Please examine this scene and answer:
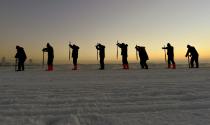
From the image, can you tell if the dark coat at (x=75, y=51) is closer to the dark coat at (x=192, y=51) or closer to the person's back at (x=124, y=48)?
the person's back at (x=124, y=48)

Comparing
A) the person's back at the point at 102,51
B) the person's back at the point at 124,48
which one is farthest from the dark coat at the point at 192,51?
the person's back at the point at 102,51

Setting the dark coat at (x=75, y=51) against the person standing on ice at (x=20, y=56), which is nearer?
the person standing on ice at (x=20, y=56)

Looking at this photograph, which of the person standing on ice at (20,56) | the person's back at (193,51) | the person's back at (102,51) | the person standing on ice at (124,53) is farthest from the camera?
the person's back at (193,51)

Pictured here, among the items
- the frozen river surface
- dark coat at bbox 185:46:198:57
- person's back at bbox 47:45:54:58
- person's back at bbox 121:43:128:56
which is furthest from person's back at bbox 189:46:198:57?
the frozen river surface

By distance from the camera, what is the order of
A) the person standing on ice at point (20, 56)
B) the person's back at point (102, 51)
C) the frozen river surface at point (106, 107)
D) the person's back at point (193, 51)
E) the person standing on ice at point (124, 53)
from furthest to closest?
the person's back at point (193, 51) → the person's back at point (102, 51) → the person standing on ice at point (124, 53) → the person standing on ice at point (20, 56) → the frozen river surface at point (106, 107)

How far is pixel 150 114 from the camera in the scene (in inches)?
219

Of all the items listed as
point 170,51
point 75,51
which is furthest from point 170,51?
point 75,51

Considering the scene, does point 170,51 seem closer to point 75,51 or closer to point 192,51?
point 192,51

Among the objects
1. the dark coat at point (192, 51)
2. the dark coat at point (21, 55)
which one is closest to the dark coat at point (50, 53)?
the dark coat at point (21, 55)

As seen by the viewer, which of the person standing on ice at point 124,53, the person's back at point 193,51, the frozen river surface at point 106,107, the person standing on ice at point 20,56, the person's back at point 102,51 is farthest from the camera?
the person's back at point 193,51

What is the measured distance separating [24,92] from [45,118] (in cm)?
300

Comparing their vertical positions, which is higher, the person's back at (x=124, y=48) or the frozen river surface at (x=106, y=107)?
the person's back at (x=124, y=48)

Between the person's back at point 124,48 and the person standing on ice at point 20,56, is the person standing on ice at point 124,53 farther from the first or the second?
the person standing on ice at point 20,56

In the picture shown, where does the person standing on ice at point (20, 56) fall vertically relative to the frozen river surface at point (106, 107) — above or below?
above
